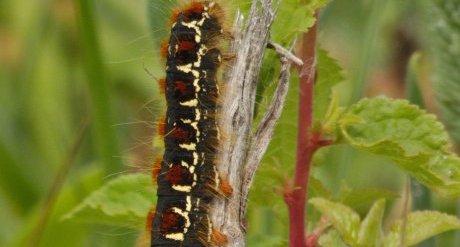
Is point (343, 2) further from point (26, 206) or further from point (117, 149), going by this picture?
point (117, 149)

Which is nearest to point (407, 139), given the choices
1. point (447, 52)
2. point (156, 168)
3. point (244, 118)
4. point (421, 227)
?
point (421, 227)

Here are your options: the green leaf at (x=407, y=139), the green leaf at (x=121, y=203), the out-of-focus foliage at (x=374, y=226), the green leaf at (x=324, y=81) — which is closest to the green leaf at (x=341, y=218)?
the out-of-focus foliage at (x=374, y=226)

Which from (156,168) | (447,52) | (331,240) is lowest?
(331,240)

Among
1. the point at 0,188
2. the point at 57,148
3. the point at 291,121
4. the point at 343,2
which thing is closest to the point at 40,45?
the point at 57,148

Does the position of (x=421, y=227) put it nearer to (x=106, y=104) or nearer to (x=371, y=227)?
(x=371, y=227)

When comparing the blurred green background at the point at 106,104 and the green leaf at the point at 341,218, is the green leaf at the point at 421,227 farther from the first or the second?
the blurred green background at the point at 106,104

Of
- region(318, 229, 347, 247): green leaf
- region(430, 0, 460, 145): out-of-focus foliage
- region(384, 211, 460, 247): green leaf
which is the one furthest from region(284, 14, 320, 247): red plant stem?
region(430, 0, 460, 145): out-of-focus foliage
